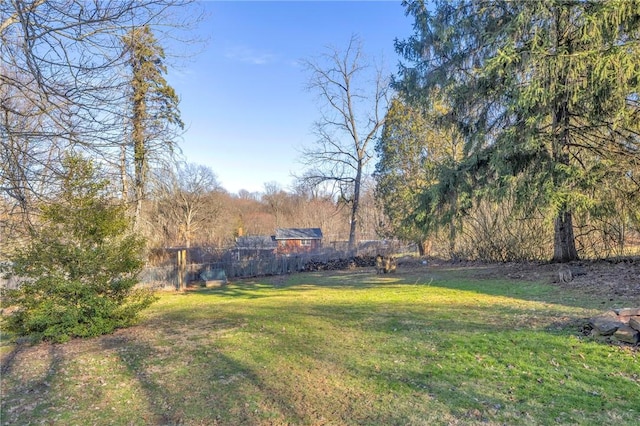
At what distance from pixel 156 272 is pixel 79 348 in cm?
1126

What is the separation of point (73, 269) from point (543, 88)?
10379mm

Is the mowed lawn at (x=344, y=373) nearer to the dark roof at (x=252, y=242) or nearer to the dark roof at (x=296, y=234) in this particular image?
the dark roof at (x=252, y=242)

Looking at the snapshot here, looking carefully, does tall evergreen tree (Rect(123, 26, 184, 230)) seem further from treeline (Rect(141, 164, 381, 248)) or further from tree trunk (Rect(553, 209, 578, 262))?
tree trunk (Rect(553, 209, 578, 262))

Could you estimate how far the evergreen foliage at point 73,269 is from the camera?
6070 millimetres

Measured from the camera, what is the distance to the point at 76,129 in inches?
169

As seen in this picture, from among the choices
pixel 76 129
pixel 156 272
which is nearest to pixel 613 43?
pixel 76 129

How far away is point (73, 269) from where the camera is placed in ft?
21.0

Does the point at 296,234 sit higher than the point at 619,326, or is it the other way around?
the point at 296,234

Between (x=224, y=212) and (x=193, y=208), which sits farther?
(x=224, y=212)

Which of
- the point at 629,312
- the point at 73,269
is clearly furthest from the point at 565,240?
the point at 73,269

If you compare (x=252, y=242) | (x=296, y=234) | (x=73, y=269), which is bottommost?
(x=73, y=269)

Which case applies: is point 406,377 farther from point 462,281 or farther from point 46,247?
point 462,281

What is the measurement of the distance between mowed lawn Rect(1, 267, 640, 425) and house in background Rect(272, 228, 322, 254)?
122ft

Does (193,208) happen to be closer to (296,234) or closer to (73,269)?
(296,234)
